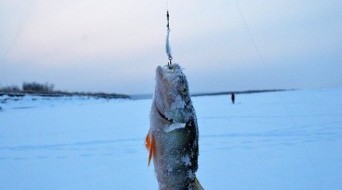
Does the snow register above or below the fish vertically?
below

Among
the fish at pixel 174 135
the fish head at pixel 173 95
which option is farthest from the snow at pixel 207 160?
the fish head at pixel 173 95

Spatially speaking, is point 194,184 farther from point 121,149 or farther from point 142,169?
point 121,149

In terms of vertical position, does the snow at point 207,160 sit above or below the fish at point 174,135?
below

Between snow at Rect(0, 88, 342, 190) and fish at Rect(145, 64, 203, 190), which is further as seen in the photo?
snow at Rect(0, 88, 342, 190)

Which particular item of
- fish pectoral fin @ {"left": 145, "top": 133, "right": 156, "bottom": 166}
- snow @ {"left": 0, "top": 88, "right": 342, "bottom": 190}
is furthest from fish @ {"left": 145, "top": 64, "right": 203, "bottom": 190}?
snow @ {"left": 0, "top": 88, "right": 342, "bottom": 190}

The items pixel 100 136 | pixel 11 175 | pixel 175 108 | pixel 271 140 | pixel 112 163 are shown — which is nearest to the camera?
pixel 175 108

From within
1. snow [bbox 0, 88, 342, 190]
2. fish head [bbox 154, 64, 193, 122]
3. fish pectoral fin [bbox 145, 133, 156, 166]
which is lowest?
snow [bbox 0, 88, 342, 190]

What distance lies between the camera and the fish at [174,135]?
2.29 m

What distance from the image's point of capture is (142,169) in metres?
7.42

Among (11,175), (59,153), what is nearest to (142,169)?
(11,175)

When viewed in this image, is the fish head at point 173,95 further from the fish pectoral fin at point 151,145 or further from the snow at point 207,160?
the snow at point 207,160

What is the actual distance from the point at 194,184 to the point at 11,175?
6.01 m

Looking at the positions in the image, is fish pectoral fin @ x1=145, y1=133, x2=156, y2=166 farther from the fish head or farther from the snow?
the snow

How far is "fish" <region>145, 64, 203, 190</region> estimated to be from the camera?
229 centimetres
